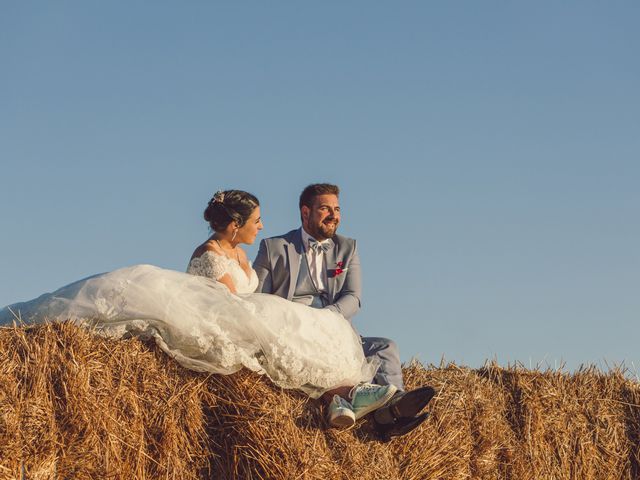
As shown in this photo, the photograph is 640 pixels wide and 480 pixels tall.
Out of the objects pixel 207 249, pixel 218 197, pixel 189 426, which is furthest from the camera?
pixel 218 197

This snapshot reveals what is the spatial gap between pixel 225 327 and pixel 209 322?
0.35 feet

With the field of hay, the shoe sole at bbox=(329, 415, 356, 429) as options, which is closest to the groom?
the field of hay

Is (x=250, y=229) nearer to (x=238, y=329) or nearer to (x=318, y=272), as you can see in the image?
(x=318, y=272)

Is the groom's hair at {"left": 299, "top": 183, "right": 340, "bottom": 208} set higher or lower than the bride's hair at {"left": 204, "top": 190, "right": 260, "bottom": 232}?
higher

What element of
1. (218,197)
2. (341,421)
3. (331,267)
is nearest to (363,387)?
(341,421)

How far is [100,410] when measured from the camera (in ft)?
16.9

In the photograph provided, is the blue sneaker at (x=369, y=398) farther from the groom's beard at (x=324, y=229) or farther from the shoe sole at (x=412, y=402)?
the groom's beard at (x=324, y=229)

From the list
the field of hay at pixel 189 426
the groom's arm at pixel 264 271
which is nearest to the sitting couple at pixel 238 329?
the field of hay at pixel 189 426

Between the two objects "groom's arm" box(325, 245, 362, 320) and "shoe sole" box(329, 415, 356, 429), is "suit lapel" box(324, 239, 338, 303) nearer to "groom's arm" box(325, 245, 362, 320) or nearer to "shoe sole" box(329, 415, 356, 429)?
"groom's arm" box(325, 245, 362, 320)

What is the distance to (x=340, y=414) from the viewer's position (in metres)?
5.93

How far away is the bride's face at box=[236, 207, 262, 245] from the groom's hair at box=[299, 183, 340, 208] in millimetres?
526

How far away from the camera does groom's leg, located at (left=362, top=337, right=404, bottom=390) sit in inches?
259

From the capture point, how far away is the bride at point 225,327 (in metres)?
5.57

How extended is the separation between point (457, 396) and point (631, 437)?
2095 millimetres
